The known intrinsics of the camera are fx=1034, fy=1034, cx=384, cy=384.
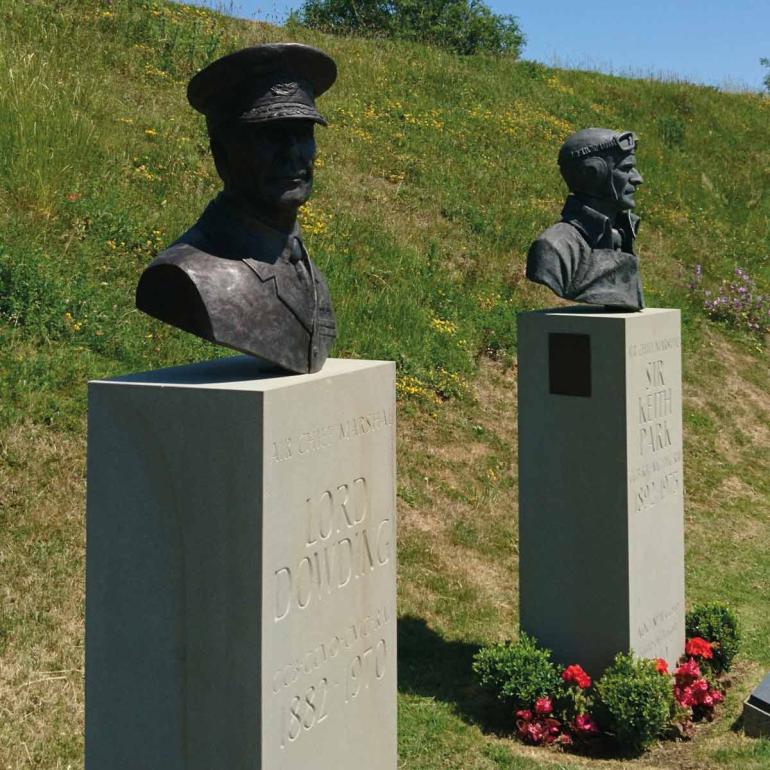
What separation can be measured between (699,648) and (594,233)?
2.58 m

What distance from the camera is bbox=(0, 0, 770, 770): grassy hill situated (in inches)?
220

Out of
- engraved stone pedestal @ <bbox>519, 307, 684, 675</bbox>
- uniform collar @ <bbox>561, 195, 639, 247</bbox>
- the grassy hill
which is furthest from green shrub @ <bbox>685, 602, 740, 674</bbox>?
uniform collar @ <bbox>561, 195, 639, 247</bbox>

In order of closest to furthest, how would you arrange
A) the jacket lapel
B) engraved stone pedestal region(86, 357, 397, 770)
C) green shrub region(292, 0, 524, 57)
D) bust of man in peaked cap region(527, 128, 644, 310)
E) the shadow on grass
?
engraved stone pedestal region(86, 357, 397, 770), the jacket lapel, the shadow on grass, bust of man in peaked cap region(527, 128, 644, 310), green shrub region(292, 0, 524, 57)

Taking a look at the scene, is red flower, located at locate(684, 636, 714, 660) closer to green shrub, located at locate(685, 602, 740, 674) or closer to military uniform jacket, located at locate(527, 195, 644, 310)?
green shrub, located at locate(685, 602, 740, 674)

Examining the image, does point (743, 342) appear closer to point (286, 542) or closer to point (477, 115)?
point (477, 115)

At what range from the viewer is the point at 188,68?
42.6 ft

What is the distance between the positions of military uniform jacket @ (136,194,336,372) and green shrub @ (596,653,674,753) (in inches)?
102

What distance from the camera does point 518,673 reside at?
217 inches

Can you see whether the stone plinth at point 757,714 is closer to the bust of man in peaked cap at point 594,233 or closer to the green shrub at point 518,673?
the green shrub at point 518,673

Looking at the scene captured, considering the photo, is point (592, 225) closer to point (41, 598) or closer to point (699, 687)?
point (699, 687)

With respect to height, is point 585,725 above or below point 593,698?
below

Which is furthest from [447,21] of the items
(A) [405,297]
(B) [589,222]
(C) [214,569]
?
(C) [214,569]

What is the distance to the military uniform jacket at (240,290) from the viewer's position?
11.8ft

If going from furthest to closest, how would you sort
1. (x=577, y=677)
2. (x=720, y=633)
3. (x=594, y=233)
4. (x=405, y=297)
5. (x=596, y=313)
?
(x=405, y=297), (x=720, y=633), (x=594, y=233), (x=596, y=313), (x=577, y=677)
